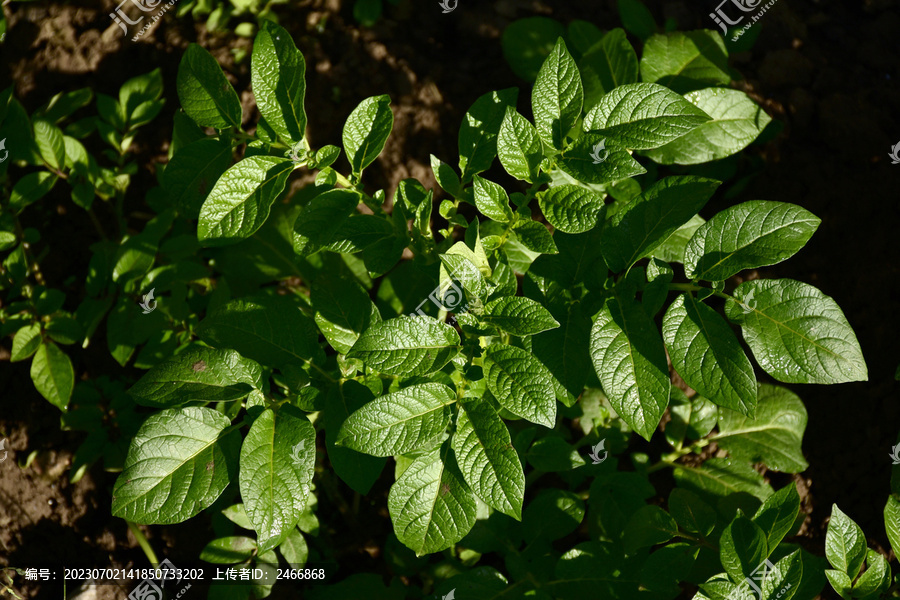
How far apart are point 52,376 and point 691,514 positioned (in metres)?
2.16

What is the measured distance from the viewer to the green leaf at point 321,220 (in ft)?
4.89

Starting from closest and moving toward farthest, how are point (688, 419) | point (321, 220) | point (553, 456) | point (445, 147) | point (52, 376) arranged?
point (321, 220), point (553, 456), point (52, 376), point (688, 419), point (445, 147)

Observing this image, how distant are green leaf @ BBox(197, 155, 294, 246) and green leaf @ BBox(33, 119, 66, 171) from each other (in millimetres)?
1220

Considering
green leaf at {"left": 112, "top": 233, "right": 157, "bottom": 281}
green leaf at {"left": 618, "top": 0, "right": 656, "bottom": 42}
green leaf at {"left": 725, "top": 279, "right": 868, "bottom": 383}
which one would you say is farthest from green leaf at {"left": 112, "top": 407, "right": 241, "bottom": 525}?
green leaf at {"left": 618, "top": 0, "right": 656, "bottom": 42}

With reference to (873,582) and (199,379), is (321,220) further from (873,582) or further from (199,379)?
(873,582)

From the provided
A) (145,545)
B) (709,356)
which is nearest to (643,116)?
(709,356)

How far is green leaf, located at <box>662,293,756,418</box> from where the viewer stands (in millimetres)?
1375

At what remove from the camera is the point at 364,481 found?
154cm

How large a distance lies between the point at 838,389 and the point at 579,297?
161 cm

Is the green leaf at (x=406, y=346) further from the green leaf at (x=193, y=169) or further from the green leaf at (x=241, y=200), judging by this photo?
the green leaf at (x=193, y=169)

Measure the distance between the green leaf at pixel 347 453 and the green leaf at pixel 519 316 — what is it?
0.40 m

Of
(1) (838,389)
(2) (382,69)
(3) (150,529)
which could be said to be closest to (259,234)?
(2) (382,69)

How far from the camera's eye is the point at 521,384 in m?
1.40

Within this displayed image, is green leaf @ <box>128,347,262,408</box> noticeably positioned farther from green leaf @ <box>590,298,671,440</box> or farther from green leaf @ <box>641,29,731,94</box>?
green leaf @ <box>641,29,731,94</box>
